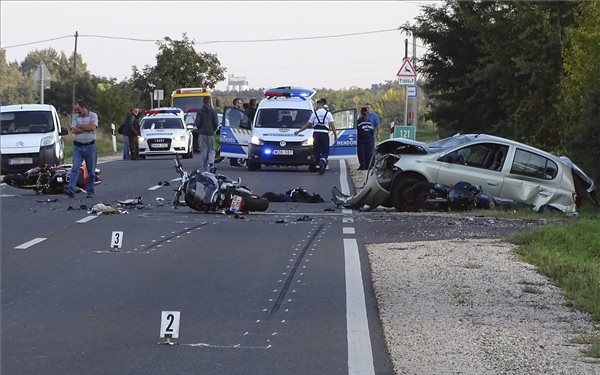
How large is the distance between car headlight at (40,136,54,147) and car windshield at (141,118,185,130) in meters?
14.1

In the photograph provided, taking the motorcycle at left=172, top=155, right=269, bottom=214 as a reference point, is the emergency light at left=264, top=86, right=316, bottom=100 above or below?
above

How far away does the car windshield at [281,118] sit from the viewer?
1197 inches

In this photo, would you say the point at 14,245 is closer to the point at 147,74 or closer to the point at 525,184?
the point at 525,184

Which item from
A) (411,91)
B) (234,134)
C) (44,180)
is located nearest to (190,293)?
(44,180)

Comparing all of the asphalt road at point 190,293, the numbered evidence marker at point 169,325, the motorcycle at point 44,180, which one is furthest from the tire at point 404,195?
the numbered evidence marker at point 169,325

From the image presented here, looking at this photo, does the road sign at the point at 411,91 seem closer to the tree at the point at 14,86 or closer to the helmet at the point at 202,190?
the helmet at the point at 202,190

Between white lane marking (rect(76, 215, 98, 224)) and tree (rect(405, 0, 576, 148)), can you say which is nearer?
white lane marking (rect(76, 215, 98, 224))

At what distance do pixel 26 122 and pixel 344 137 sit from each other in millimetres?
8991

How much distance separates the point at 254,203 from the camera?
59.0 ft

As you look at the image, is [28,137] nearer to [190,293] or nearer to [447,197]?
[447,197]

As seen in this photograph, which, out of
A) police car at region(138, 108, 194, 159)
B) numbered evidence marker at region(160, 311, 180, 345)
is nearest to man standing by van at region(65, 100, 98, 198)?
numbered evidence marker at region(160, 311, 180, 345)

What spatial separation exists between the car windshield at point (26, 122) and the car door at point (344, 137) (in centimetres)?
807

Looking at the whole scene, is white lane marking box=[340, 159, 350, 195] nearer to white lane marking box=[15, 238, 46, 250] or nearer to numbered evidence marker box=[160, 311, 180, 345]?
white lane marking box=[15, 238, 46, 250]

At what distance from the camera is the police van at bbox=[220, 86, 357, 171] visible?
96.5 ft
